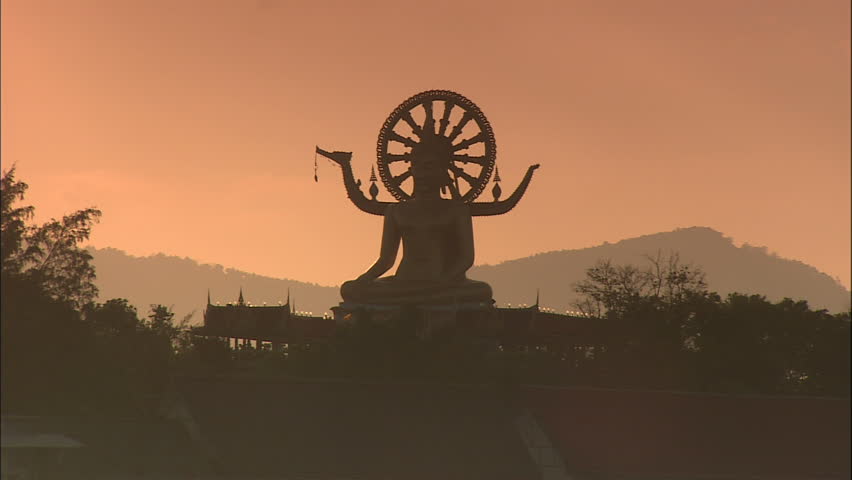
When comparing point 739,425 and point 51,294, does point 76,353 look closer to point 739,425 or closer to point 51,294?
point 51,294

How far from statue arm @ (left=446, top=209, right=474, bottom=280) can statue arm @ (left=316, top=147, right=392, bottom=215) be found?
134 inches

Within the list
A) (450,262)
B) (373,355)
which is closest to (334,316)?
(450,262)

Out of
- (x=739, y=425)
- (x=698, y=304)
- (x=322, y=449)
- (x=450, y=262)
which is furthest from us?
(x=450, y=262)

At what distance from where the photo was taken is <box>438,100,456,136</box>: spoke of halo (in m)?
59.0

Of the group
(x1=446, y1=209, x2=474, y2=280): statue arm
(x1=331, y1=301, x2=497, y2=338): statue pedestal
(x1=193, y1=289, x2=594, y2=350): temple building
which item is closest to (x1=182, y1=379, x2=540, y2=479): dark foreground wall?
(x1=193, y1=289, x2=594, y2=350): temple building

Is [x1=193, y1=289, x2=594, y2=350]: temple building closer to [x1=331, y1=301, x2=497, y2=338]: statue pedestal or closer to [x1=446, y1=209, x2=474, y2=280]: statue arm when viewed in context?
[x1=331, y1=301, x2=497, y2=338]: statue pedestal

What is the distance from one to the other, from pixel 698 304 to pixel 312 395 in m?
13.4

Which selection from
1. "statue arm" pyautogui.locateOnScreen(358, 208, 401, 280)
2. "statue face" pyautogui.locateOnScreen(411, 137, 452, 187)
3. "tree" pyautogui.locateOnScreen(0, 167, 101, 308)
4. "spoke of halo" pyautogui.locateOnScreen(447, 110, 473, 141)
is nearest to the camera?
"tree" pyautogui.locateOnScreen(0, 167, 101, 308)

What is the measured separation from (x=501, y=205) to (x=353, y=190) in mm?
5719

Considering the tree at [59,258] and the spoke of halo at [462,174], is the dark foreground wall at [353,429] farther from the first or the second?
the spoke of halo at [462,174]

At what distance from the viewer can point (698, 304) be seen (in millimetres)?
50469

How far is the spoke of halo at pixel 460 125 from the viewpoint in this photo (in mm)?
59062

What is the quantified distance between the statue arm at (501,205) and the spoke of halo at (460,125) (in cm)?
275

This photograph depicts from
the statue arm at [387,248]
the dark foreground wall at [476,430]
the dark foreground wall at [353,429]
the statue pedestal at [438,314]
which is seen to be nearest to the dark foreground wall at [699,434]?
the dark foreground wall at [476,430]
